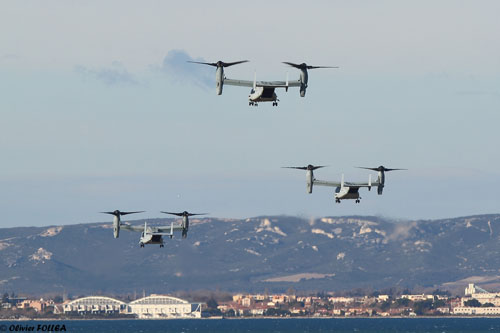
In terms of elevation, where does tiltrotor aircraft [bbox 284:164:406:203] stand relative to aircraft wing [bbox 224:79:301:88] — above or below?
below

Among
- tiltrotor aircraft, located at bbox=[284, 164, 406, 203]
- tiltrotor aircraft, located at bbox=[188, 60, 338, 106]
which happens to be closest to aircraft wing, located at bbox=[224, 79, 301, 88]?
tiltrotor aircraft, located at bbox=[188, 60, 338, 106]

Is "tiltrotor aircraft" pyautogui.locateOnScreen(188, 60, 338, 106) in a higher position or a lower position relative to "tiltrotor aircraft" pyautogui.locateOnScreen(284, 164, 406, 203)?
higher

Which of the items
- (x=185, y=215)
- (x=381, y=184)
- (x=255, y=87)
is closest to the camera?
(x=255, y=87)

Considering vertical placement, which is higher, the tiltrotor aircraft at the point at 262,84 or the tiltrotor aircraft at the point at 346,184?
the tiltrotor aircraft at the point at 262,84

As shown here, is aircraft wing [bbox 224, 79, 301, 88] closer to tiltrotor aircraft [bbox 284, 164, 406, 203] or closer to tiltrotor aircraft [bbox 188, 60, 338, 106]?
tiltrotor aircraft [bbox 188, 60, 338, 106]

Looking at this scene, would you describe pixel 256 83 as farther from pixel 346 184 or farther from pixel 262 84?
pixel 346 184

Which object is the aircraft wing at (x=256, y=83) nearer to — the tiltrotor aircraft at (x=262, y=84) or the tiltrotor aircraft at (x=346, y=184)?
the tiltrotor aircraft at (x=262, y=84)

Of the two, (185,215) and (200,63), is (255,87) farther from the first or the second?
(185,215)

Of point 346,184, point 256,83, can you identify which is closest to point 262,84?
point 256,83

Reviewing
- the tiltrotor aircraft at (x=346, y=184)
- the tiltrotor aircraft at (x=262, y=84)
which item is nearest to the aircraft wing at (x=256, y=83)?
the tiltrotor aircraft at (x=262, y=84)

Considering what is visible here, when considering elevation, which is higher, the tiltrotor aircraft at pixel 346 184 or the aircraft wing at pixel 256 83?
the aircraft wing at pixel 256 83


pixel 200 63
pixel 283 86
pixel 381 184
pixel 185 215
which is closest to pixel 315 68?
pixel 283 86
